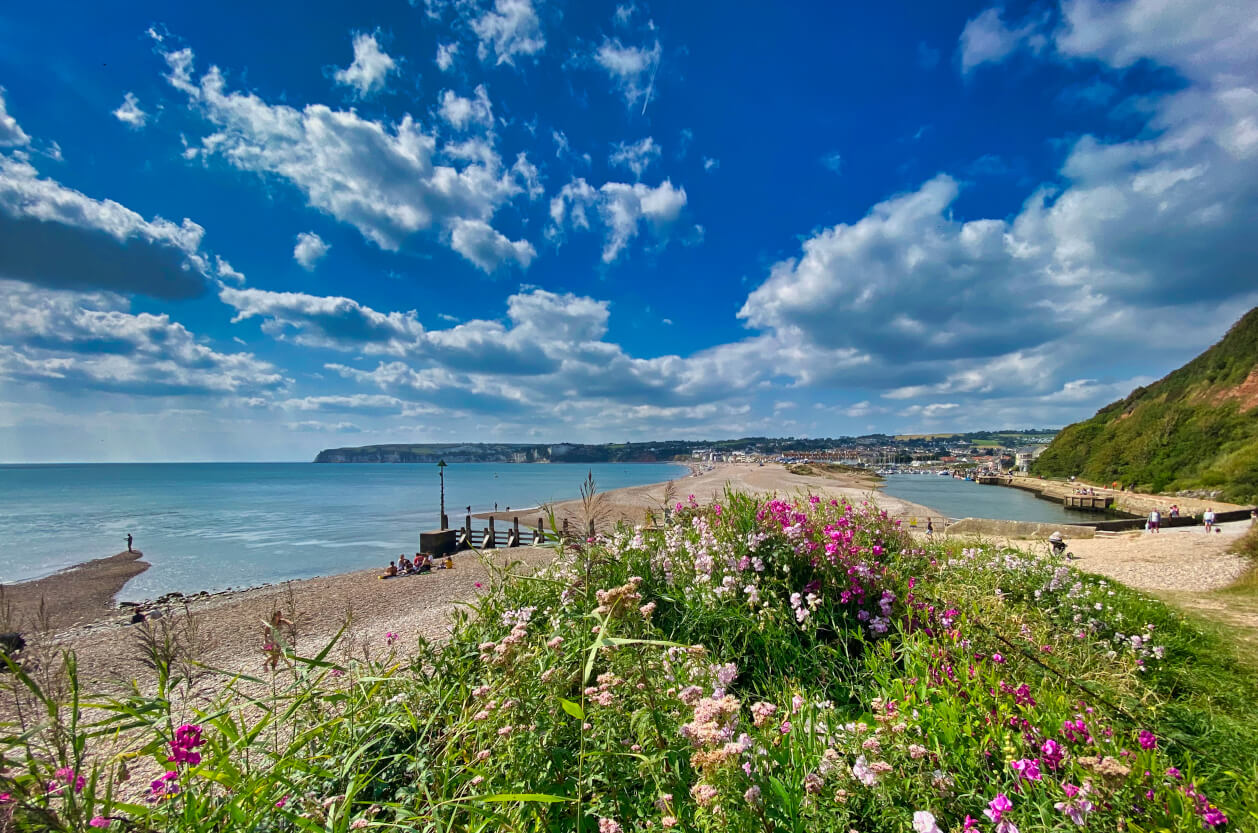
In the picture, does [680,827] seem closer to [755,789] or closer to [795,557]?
[755,789]

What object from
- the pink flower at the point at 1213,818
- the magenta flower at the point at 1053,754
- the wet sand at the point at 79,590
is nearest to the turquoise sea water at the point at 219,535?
the wet sand at the point at 79,590

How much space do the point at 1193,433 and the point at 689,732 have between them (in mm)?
71615

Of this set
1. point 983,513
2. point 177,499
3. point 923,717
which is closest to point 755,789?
point 923,717

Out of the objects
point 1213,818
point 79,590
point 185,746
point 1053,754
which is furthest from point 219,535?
point 1213,818

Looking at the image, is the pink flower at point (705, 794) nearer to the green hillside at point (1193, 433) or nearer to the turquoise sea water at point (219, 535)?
the turquoise sea water at point (219, 535)

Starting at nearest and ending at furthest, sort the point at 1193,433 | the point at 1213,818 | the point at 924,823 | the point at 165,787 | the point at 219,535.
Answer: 1. the point at 924,823
2. the point at 1213,818
3. the point at 165,787
4. the point at 219,535
5. the point at 1193,433

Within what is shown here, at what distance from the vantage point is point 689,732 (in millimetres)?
1780

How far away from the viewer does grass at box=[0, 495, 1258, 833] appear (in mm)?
1728

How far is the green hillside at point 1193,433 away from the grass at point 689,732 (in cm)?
5022

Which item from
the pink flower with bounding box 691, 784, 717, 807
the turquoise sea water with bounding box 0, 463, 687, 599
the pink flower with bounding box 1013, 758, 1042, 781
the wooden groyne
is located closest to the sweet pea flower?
the pink flower with bounding box 691, 784, 717, 807

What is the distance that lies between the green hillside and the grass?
165 feet

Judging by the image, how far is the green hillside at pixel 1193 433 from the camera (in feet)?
132

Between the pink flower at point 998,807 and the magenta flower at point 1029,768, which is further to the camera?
the magenta flower at point 1029,768

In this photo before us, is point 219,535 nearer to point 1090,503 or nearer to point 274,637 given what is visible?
point 274,637
